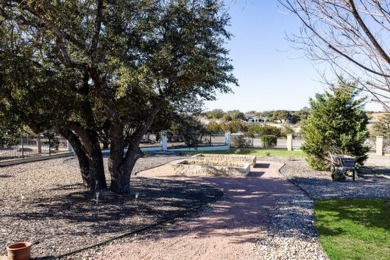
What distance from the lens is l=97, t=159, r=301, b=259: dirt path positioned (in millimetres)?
6098

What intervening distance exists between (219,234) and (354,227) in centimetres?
309

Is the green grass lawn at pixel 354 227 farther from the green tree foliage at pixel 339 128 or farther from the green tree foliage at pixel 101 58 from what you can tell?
the green tree foliage at pixel 339 128

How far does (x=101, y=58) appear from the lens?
8.48 meters

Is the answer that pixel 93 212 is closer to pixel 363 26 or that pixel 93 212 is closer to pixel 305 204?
pixel 305 204

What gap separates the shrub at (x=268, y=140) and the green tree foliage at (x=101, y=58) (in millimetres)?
19525

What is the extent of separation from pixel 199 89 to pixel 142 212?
4363mm

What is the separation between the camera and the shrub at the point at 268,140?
2939 cm

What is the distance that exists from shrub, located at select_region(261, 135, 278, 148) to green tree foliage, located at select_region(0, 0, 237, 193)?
64.1 ft

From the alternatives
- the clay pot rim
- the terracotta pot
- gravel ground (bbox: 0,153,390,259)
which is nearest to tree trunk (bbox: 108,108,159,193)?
gravel ground (bbox: 0,153,390,259)

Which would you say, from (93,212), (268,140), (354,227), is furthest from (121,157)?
(268,140)

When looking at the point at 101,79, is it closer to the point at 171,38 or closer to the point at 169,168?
the point at 171,38

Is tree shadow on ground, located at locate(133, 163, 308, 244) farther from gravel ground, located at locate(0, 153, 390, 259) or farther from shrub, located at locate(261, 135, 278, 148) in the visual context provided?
shrub, located at locate(261, 135, 278, 148)

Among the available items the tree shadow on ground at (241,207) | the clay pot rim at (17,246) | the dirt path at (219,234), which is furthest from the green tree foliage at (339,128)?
the clay pot rim at (17,246)

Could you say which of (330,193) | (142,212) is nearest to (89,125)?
(142,212)
